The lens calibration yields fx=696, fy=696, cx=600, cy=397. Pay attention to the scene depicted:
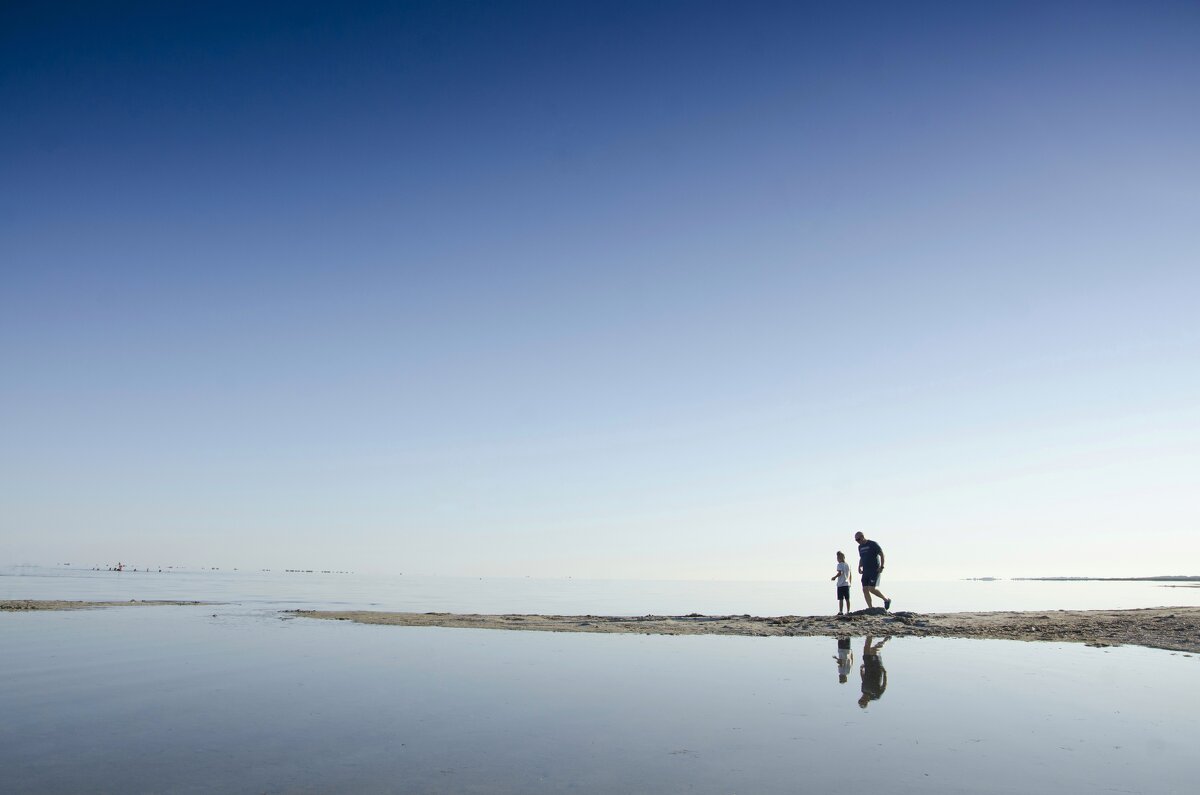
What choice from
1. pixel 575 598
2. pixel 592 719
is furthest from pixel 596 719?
pixel 575 598

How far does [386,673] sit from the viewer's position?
14.4 m

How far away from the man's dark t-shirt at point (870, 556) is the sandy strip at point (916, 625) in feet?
5.28

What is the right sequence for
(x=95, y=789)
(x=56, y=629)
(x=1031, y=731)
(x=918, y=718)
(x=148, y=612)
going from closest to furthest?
(x=95, y=789)
(x=1031, y=731)
(x=918, y=718)
(x=56, y=629)
(x=148, y=612)

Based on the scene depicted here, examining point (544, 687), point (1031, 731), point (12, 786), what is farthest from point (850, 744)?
point (12, 786)

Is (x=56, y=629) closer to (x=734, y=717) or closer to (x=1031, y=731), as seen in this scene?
(x=734, y=717)

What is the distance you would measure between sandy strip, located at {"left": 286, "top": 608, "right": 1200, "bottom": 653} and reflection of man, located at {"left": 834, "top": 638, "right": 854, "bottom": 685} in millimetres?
2087

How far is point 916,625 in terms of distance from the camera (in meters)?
22.2

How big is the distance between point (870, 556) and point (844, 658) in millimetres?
10143

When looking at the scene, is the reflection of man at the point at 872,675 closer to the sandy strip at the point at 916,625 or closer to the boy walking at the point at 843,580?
the sandy strip at the point at 916,625

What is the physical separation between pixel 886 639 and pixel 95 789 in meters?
18.4

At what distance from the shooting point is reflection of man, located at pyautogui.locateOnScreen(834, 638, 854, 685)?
1388 cm

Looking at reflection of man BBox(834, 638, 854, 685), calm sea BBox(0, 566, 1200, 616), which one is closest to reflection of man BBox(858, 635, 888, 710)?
reflection of man BBox(834, 638, 854, 685)

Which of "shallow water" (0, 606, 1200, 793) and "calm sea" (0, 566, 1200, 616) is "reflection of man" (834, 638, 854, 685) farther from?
"calm sea" (0, 566, 1200, 616)

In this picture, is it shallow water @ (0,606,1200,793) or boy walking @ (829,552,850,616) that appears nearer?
shallow water @ (0,606,1200,793)
